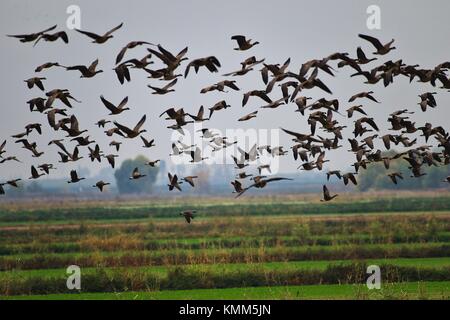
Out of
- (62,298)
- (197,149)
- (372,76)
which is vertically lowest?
(62,298)

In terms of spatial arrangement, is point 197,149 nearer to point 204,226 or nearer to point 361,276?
point 361,276

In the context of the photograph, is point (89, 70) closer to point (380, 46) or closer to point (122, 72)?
point (122, 72)

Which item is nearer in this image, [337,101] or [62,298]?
[337,101]

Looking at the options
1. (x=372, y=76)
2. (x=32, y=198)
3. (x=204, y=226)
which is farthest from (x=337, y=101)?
(x=32, y=198)

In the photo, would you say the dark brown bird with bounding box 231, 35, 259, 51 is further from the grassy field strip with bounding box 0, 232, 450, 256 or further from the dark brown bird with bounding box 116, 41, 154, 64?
the grassy field strip with bounding box 0, 232, 450, 256

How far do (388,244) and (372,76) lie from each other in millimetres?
19383

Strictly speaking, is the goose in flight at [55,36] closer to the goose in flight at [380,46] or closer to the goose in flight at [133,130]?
the goose in flight at [133,130]

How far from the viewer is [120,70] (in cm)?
1694

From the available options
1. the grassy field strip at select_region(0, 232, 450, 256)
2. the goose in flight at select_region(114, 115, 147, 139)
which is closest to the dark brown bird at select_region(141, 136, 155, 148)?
the goose in flight at select_region(114, 115, 147, 139)

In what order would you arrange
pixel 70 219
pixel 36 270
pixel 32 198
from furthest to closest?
pixel 32 198, pixel 70 219, pixel 36 270

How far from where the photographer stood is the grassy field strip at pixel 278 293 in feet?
73.2

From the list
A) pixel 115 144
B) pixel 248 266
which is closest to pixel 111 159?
pixel 115 144

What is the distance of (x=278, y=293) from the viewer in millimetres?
23062

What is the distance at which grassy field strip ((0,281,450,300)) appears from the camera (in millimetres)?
22312
